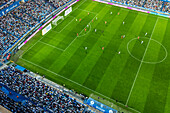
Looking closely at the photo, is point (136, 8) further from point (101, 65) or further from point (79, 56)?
point (79, 56)

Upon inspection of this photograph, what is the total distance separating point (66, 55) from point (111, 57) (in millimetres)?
11158

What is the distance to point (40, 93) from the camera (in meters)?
A: 27.0

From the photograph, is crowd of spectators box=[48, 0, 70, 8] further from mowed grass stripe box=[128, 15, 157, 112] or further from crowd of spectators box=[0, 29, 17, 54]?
mowed grass stripe box=[128, 15, 157, 112]

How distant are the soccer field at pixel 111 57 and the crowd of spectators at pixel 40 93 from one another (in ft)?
14.4

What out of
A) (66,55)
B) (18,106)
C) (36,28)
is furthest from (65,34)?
(18,106)

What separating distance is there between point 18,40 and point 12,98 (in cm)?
1895

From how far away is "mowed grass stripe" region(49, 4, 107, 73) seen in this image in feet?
115

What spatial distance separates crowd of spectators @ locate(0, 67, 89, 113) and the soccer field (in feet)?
14.4

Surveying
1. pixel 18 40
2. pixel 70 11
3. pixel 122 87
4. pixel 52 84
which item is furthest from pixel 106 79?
pixel 70 11

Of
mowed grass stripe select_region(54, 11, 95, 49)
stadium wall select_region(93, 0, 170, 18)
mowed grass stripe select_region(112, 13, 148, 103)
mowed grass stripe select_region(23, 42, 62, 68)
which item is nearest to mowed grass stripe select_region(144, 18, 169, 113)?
mowed grass stripe select_region(112, 13, 148, 103)

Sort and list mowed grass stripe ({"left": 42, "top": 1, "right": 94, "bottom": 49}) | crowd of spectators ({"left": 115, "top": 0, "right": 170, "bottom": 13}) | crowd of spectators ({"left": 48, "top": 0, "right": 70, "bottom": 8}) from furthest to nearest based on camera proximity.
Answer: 1. crowd of spectators ({"left": 48, "top": 0, "right": 70, "bottom": 8})
2. crowd of spectators ({"left": 115, "top": 0, "right": 170, "bottom": 13})
3. mowed grass stripe ({"left": 42, "top": 1, "right": 94, "bottom": 49})

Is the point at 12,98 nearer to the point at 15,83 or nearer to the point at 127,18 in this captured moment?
the point at 15,83

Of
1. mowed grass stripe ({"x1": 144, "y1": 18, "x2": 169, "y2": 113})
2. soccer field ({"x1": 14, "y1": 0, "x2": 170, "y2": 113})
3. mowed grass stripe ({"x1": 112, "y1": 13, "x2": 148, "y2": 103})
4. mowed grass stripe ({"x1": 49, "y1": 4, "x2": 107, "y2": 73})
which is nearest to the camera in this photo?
mowed grass stripe ({"x1": 144, "y1": 18, "x2": 169, "y2": 113})

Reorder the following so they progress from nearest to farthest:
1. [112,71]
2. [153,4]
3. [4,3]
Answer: [112,71]
[4,3]
[153,4]
